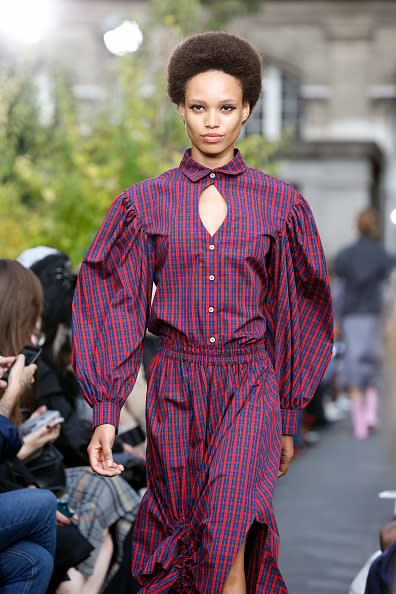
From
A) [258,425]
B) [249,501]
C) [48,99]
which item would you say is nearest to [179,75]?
[258,425]

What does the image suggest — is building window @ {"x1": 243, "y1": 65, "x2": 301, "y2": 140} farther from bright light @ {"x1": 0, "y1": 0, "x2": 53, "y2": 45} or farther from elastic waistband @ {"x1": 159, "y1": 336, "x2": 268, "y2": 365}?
elastic waistband @ {"x1": 159, "y1": 336, "x2": 268, "y2": 365}

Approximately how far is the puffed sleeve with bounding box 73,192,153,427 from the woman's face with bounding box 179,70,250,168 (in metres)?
0.30

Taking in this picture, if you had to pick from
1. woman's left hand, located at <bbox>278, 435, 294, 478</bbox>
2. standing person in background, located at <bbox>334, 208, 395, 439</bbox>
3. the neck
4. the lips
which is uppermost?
the lips

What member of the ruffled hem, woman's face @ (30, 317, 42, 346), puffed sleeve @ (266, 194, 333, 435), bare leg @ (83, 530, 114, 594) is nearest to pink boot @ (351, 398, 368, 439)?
bare leg @ (83, 530, 114, 594)

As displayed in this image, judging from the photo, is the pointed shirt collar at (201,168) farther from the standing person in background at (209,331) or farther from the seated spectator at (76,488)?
the seated spectator at (76,488)

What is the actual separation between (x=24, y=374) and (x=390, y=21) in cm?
2288

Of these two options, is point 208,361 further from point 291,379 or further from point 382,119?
point 382,119

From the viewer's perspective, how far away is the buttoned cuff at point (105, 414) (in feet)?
10.1

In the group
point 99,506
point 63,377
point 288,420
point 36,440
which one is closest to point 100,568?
point 99,506

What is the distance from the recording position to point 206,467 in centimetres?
302

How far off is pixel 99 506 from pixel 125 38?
8.40 meters

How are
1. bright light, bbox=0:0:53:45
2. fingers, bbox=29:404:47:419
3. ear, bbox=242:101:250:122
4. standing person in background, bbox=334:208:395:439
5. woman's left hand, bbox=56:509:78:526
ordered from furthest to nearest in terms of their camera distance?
bright light, bbox=0:0:53:45, standing person in background, bbox=334:208:395:439, fingers, bbox=29:404:47:419, woman's left hand, bbox=56:509:78:526, ear, bbox=242:101:250:122

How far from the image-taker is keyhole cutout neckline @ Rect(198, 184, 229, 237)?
314 centimetres

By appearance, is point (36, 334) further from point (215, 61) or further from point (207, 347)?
point (215, 61)
